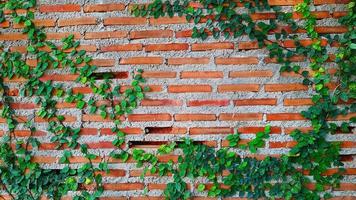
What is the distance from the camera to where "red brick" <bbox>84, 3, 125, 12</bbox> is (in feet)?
8.81

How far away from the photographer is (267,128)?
2656mm

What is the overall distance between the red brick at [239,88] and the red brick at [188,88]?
84 millimetres

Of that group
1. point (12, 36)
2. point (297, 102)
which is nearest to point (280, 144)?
point (297, 102)

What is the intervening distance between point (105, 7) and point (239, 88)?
1070 millimetres

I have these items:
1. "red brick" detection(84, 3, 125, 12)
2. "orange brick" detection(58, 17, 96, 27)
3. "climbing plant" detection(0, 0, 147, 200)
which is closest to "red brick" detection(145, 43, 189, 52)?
"climbing plant" detection(0, 0, 147, 200)

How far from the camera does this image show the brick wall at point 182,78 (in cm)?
266

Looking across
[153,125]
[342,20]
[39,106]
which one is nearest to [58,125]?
[39,106]

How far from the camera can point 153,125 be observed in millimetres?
2721

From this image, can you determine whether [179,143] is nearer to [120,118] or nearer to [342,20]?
[120,118]

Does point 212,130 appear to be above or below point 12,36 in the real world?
below

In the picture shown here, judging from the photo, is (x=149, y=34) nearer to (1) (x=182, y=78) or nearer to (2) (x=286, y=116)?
(1) (x=182, y=78)

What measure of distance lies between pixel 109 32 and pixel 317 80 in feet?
4.73

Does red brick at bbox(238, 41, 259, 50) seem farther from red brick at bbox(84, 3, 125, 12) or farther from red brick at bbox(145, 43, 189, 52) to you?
red brick at bbox(84, 3, 125, 12)

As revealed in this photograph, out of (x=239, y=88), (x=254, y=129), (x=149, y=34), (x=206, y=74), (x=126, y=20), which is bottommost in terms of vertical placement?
(x=254, y=129)
